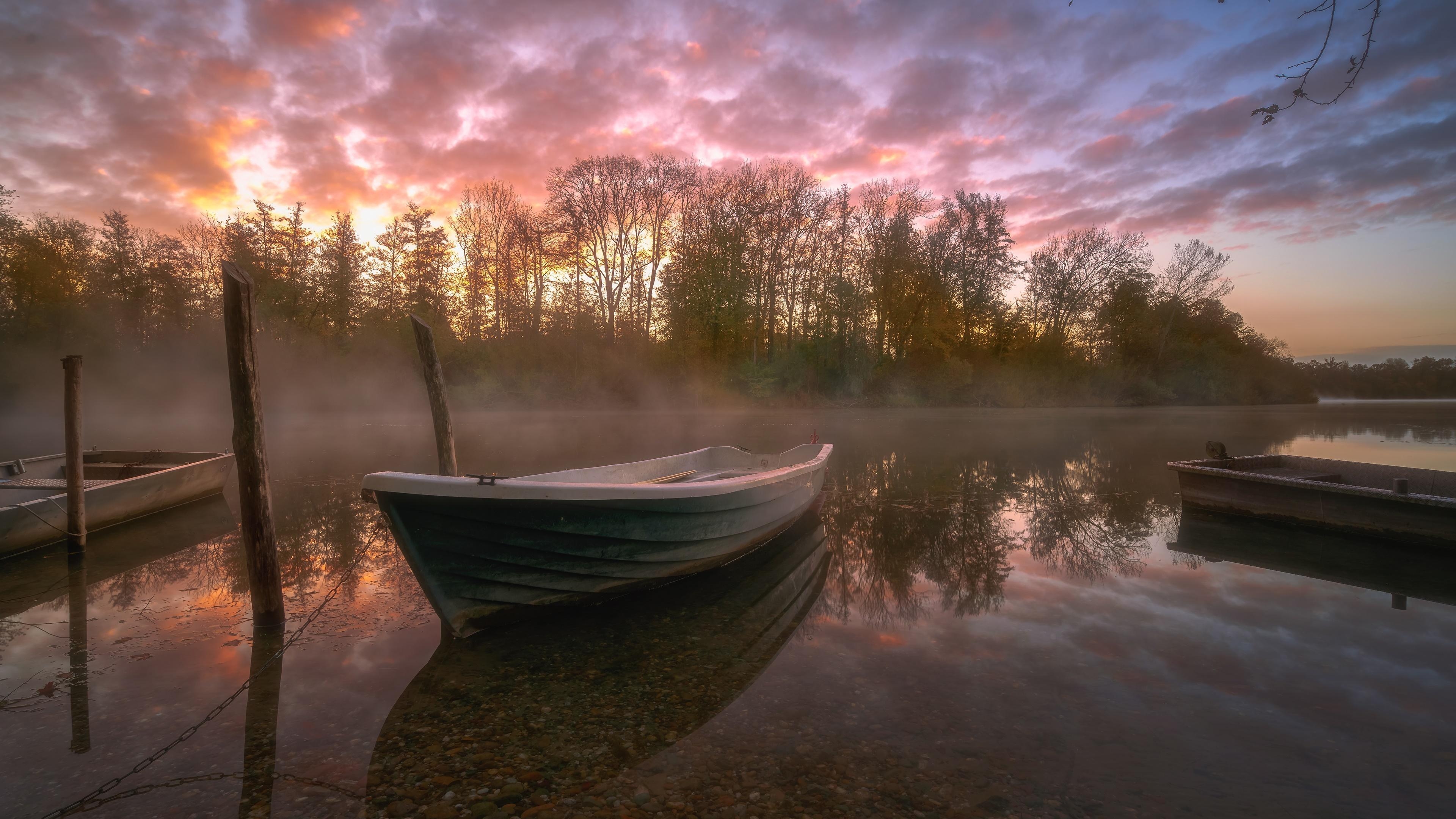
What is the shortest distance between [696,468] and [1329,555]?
25.2 feet

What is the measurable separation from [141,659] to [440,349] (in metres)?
29.2

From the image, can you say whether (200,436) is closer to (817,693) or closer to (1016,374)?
(817,693)

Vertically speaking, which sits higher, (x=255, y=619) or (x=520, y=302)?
(x=520, y=302)

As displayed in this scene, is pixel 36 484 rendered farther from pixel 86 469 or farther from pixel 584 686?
pixel 584 686

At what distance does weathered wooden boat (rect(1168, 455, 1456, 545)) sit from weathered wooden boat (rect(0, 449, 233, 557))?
575 inches

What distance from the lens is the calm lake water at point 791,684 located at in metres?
2.75

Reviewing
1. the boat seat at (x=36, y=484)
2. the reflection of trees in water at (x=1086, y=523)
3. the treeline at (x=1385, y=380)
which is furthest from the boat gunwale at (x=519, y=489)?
the treeline at (x=1385, y=380)

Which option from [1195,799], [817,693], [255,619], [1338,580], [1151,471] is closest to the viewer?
[1195,799]

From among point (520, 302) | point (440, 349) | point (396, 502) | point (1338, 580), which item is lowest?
point (1338, 580)

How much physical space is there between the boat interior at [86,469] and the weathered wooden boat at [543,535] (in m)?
6.28

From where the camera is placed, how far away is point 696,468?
9031mm

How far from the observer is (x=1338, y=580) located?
19.5 ft

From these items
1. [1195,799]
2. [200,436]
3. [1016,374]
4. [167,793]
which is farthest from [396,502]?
[1016,374]

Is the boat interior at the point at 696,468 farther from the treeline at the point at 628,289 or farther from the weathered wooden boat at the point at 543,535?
the treeline at the point at 628,289
